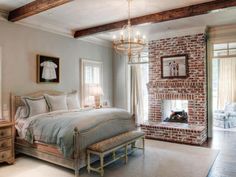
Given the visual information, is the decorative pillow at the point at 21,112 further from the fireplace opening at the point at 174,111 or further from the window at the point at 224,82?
the window at the point at 224,82

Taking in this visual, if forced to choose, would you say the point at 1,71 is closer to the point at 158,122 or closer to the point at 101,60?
the point at 101,60

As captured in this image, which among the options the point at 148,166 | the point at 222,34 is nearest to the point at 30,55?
the point at 148,166

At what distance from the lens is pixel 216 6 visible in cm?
376

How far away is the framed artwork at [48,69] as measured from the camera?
5.07 metres

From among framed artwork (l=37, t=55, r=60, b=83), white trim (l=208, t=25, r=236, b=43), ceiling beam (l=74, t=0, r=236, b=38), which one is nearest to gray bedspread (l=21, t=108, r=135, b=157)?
framed artwork (l=37, t=55, r=60, b=83)

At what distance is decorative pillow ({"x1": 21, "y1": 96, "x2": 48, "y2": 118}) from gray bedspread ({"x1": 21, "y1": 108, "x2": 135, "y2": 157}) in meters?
0.24

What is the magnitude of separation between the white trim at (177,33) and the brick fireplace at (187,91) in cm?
10

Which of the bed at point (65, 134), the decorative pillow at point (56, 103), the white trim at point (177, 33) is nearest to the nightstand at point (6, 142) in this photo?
the bed at point (65, 134)

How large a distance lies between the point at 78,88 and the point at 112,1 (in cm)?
307

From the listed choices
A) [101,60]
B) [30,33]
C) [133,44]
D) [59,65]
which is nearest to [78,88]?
[59,65]

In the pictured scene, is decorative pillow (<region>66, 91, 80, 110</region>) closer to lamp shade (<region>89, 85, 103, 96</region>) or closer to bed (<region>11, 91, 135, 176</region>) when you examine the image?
lamp shade (<region>89, 85, 103, 96</region>)

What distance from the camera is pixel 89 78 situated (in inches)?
259

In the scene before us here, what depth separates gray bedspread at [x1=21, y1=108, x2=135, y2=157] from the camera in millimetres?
3408

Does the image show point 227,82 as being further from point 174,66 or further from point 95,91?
point 95,91
